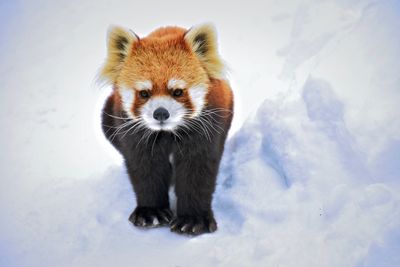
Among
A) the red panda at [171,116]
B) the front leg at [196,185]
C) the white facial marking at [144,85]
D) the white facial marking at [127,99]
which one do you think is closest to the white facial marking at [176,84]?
the red panda at [171,116]

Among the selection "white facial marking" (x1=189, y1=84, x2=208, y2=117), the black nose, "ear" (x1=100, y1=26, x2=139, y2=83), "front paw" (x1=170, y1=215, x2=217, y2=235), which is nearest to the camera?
the black nose

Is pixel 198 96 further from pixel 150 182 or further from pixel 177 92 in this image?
pixel 150 182

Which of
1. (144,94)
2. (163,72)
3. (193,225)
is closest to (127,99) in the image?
(144,94)

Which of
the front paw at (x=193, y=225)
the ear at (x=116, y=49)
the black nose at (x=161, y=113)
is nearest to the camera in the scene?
the black nose at (x=161, y=113)

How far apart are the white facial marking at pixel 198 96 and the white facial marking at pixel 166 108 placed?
93 millimetres

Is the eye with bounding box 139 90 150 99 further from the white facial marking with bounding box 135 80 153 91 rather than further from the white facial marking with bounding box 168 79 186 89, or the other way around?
the white facial marking with bounding box 168 79 186 89

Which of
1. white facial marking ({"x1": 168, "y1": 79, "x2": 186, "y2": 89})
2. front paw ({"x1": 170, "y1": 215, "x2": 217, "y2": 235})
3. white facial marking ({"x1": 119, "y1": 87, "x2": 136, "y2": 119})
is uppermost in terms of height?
white facial marking ({"x1": 168, "y1": 79, "x2": 186, "y2": 89})

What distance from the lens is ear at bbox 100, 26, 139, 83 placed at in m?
3.02

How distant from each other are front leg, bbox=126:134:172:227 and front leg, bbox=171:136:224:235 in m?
0.09

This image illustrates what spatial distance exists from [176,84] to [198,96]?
6.3 inches

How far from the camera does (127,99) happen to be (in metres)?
2.96

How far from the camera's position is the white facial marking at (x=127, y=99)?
2.93m

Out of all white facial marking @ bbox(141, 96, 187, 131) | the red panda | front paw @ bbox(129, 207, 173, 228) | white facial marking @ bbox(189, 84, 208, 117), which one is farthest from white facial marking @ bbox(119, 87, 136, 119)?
front paw @ bbox(129, 207, 173, 228)

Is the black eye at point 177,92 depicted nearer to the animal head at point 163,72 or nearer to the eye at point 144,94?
the animal head at point 163,72
